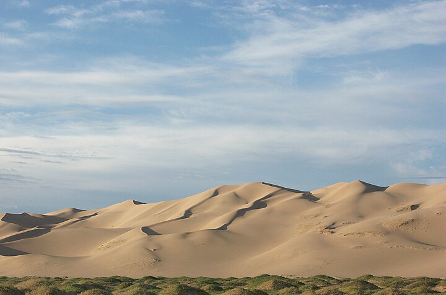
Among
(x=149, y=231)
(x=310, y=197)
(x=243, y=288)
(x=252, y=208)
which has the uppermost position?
(x=310, y=197)

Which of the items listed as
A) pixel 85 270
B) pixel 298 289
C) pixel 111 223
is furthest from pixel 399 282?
pixel 111 223

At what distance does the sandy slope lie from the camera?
153 feet

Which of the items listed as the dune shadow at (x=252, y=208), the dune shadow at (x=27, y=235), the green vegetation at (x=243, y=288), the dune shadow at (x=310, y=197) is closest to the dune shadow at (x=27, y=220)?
the dune shadow at (x=27, y=235)

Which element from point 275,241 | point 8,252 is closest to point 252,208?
point 275,241

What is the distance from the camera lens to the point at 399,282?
1318 inches

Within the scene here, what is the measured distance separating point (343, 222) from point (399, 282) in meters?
24.8

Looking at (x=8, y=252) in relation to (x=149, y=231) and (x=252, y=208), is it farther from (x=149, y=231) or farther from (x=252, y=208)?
(x=252, y=208)

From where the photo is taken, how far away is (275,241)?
57.8 metres

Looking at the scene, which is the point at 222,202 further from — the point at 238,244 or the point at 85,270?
the point at 85,270

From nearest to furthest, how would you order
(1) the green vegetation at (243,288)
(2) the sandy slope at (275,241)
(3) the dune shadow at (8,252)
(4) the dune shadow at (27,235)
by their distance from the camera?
1. (1) the green vegetation at (243,288)
2. (2) the sandy slope at (275,241)
3. (3) the dune shadow at (8,252)
4. (4) the dune shadow at (27,235)

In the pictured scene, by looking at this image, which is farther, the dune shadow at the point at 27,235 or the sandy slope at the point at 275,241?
the dune shadow at the point at 27,235

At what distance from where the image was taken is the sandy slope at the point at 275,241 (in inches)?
1834

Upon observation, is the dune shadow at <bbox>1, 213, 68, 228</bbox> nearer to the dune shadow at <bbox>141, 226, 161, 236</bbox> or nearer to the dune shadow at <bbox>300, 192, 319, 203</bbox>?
the dune shadow at <bbox>141, 226, 161, 236</bbox>

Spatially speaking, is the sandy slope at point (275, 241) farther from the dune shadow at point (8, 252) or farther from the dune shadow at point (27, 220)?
the dune shadow at point (27, 220)
